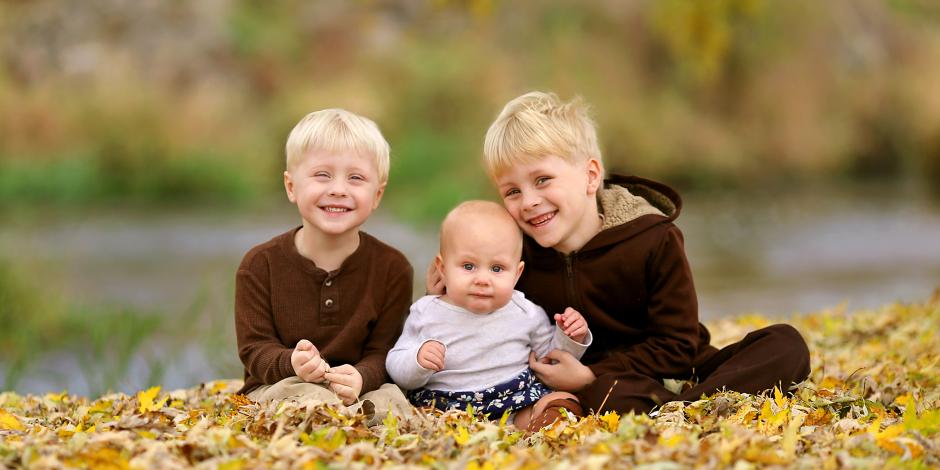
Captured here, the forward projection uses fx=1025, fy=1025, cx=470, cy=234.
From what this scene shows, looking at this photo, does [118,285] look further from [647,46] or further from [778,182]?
[778,182]

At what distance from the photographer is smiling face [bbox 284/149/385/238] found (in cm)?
353

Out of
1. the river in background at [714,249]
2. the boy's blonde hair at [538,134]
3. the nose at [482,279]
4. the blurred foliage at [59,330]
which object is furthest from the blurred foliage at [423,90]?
the nose at [482,279]

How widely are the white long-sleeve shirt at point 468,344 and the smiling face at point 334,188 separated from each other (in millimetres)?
409

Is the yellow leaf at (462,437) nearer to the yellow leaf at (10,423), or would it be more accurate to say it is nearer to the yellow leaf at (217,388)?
the yellow leaf at (10,423)

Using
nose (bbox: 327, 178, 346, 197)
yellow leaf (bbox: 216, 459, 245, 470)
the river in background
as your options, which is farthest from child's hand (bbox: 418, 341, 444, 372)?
the river in background

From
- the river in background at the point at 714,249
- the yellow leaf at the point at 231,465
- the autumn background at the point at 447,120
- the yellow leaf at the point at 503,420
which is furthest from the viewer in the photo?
the autumn background at the point at 447,120

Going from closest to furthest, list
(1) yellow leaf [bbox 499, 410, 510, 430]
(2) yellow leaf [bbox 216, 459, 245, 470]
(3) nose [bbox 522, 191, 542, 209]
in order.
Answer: (2) yellow leaf [bbox 216, 459, 245, 470] → (1) yellow leaf [bbox 499, 410, 510, 430] → (3) nose [bbox 522, 191, 542, 209]

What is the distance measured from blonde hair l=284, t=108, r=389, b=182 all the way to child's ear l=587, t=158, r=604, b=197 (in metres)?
0.75

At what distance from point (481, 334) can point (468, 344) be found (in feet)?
0.19

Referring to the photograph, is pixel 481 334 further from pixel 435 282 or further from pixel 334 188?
pixel 334 188

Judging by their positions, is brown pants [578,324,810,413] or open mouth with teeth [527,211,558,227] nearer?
brown pants [578,324,810,413]

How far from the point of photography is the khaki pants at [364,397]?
11.0 feet

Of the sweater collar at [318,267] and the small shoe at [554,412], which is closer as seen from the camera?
the small shoe at [554,412]

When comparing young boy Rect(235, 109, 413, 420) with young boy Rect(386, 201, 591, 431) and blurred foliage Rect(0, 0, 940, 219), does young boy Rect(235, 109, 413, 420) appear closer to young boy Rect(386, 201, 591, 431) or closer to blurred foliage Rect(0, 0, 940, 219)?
young boy Rect(386, 201, 591, 431)
